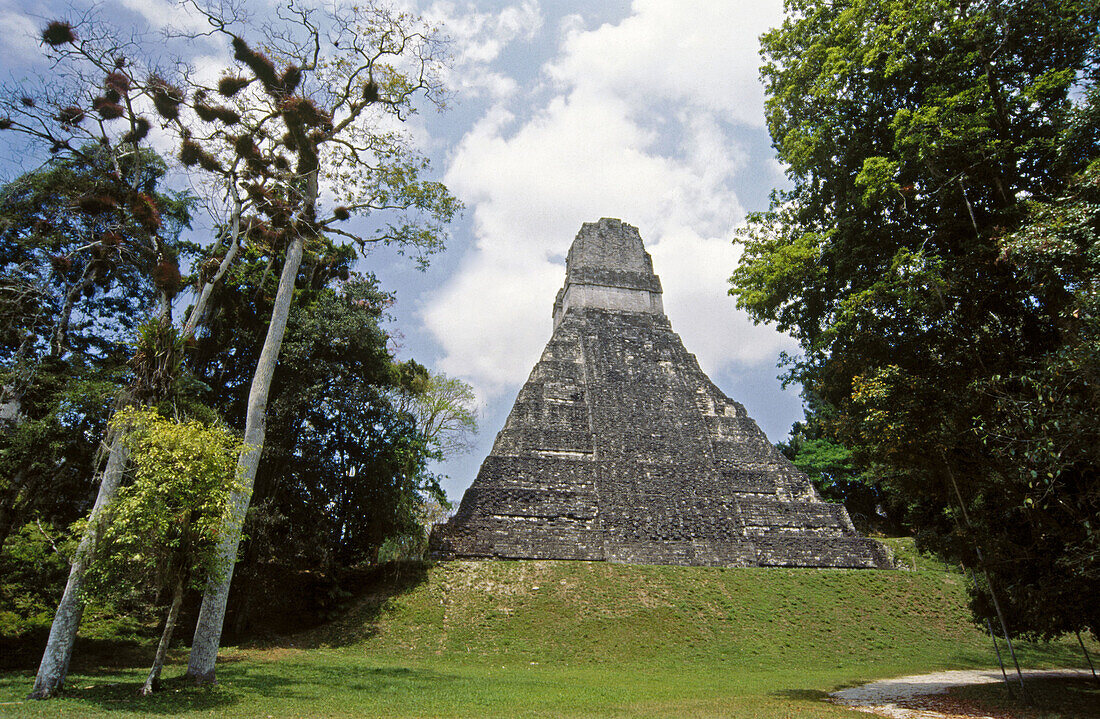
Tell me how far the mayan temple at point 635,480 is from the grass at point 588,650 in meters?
0.81

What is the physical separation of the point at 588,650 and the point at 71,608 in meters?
8.71

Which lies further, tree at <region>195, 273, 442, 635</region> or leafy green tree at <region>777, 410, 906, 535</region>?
leafy green tree at <region>777, 410, 906, 535</region>

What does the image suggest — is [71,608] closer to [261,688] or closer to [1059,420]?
[261,688]

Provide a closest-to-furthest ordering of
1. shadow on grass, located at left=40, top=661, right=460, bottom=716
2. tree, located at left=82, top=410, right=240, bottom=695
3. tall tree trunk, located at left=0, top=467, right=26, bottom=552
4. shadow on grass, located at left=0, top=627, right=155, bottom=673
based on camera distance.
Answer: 1. shadow on grass, located at left=40, top=661, right=460, bottom=716
2. tree, located at left=82, top=410, right=240, bottom=695
3. shadow on grass, located at left=0, top=627, right=155, bottom=673
4. tall tree trunk, located at left=0, top=467, right=26, bottom=552

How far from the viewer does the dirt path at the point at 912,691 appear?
21.9 ft

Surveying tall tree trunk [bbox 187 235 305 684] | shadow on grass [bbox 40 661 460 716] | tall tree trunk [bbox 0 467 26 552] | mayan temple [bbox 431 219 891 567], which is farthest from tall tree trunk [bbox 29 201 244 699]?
mayan temple [bbox 431 219 891 567]

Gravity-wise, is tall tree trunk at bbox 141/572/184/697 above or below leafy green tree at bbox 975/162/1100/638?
below

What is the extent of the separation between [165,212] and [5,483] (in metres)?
6.14

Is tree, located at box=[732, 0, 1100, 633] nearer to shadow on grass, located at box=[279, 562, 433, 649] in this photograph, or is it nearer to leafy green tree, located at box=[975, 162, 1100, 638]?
leafy green tree, located at box=[975, 162, 1100, 638]

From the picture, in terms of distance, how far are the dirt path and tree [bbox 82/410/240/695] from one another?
7.96m

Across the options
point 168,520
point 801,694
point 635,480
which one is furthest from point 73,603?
point 635,480

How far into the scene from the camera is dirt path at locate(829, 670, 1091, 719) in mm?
6676

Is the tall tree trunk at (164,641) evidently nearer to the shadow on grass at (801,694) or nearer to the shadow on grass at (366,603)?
the shadow on grass at (366,603)

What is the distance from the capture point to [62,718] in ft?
16.5
